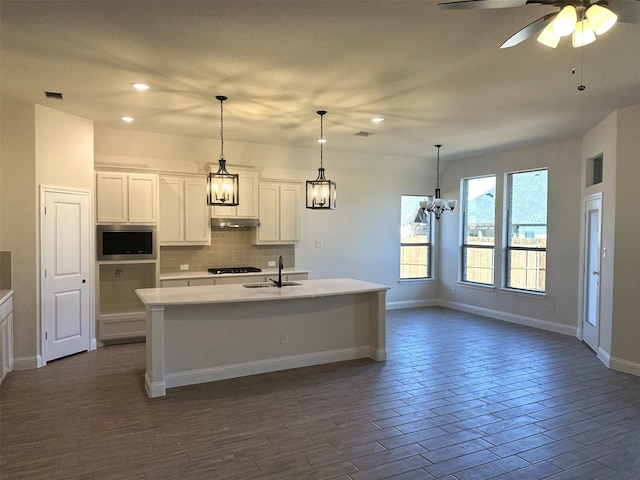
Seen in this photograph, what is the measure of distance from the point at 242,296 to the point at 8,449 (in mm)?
2049

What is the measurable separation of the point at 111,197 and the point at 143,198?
0.38m

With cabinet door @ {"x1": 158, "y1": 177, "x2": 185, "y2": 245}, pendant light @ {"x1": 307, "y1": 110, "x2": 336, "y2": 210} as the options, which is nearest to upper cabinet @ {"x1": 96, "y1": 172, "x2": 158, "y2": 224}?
cabinet door @ {"x1": 158, "y1": 177, "x2": 185, "y2": 245}

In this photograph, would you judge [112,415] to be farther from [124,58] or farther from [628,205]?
[628,205]

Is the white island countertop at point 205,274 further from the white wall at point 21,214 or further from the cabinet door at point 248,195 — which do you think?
the white wall at point 21,214

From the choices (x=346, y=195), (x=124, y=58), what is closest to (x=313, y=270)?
(x=346, y=195)

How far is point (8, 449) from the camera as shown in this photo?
296 cm

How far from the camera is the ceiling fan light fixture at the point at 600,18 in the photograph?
2033 mm

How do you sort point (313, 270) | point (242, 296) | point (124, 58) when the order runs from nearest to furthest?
point (124, 58)
point (242, 296)
point (313, 270)

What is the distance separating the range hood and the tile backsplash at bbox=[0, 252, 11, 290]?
2440mm

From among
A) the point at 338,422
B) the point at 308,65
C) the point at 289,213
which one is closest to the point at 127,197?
the point at 289,213

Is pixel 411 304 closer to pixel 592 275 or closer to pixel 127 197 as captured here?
pixel 592 275

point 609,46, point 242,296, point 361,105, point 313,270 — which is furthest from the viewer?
point 313,270

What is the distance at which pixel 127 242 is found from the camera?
5.68m

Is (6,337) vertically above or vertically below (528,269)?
below
